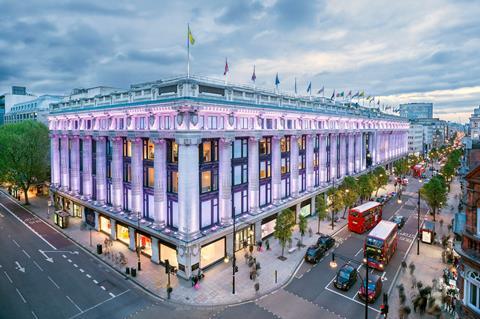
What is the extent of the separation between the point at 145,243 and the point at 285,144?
2921 cm

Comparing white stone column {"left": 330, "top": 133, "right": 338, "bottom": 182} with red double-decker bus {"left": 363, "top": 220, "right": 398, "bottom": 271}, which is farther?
white stone column {"left": 330, "top": 133, "right": 338, "bottom": 182}

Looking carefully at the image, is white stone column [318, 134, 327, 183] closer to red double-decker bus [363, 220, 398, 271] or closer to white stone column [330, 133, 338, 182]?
white stone column [330, 133, 338, 182]

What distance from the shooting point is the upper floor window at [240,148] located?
41.5m

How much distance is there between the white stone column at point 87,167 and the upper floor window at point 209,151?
2797cm

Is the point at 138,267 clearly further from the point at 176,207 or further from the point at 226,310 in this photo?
the point at 226,310

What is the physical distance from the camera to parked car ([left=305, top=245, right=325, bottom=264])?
1485 inches

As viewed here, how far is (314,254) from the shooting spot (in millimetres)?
37906

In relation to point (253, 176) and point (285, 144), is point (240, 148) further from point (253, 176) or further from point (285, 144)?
point (285, 144)

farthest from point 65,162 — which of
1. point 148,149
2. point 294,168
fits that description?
point 294,168

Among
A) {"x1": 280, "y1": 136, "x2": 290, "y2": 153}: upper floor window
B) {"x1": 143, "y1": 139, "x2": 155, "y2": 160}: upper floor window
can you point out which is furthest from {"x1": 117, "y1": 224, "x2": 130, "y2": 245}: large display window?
{"x1": 280, "y1": 136, "x2": 290, "y2": 153}: upper floor window

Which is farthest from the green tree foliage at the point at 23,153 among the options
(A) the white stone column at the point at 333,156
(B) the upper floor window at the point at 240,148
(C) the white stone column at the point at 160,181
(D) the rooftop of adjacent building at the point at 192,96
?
(A) the white stone column at the point at 333,156

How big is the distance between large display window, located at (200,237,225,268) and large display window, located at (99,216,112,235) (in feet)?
66.5

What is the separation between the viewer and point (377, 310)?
28453mm

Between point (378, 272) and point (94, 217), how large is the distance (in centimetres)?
4655
